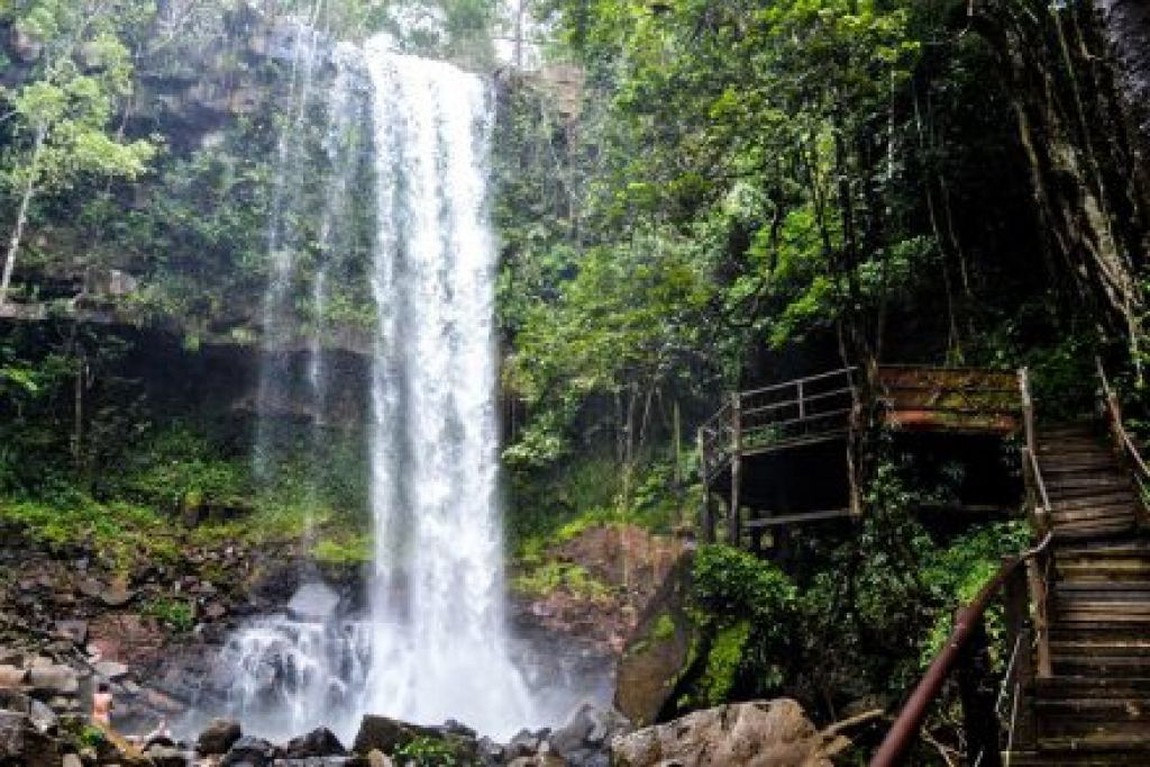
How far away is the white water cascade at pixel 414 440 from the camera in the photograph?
1762 centimetres

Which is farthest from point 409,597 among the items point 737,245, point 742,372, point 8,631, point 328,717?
point 737,245

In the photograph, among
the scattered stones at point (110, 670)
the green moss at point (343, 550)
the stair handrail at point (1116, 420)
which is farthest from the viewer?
the green moss at point (343, 550)

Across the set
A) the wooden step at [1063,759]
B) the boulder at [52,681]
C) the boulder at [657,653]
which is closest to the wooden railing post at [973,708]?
the wooden step at [1063,759]

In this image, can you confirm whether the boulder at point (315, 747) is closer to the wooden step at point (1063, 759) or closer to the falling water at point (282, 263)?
the wooden step at point (1063, 759)

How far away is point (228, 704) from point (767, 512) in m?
10.6

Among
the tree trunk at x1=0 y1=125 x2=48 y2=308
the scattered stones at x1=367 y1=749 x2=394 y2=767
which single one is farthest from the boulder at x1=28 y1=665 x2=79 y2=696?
the tree trunk at x1=0 y1=125 x2=48 y2=308

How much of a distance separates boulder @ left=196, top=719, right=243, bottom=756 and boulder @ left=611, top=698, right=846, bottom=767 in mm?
6449

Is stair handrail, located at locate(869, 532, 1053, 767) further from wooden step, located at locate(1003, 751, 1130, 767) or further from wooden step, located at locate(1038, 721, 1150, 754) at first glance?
wooden step, located at locate(1038, 721, 1150, 754)

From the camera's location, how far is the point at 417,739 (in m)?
11.9

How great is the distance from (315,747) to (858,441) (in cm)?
771

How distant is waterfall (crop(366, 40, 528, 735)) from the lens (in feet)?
62.3

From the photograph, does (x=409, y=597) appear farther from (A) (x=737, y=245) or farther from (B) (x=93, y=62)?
(B) (x=93, y=62)

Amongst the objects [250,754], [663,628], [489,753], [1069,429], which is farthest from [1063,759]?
[250,754]

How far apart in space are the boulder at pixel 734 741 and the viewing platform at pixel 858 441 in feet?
9.06
